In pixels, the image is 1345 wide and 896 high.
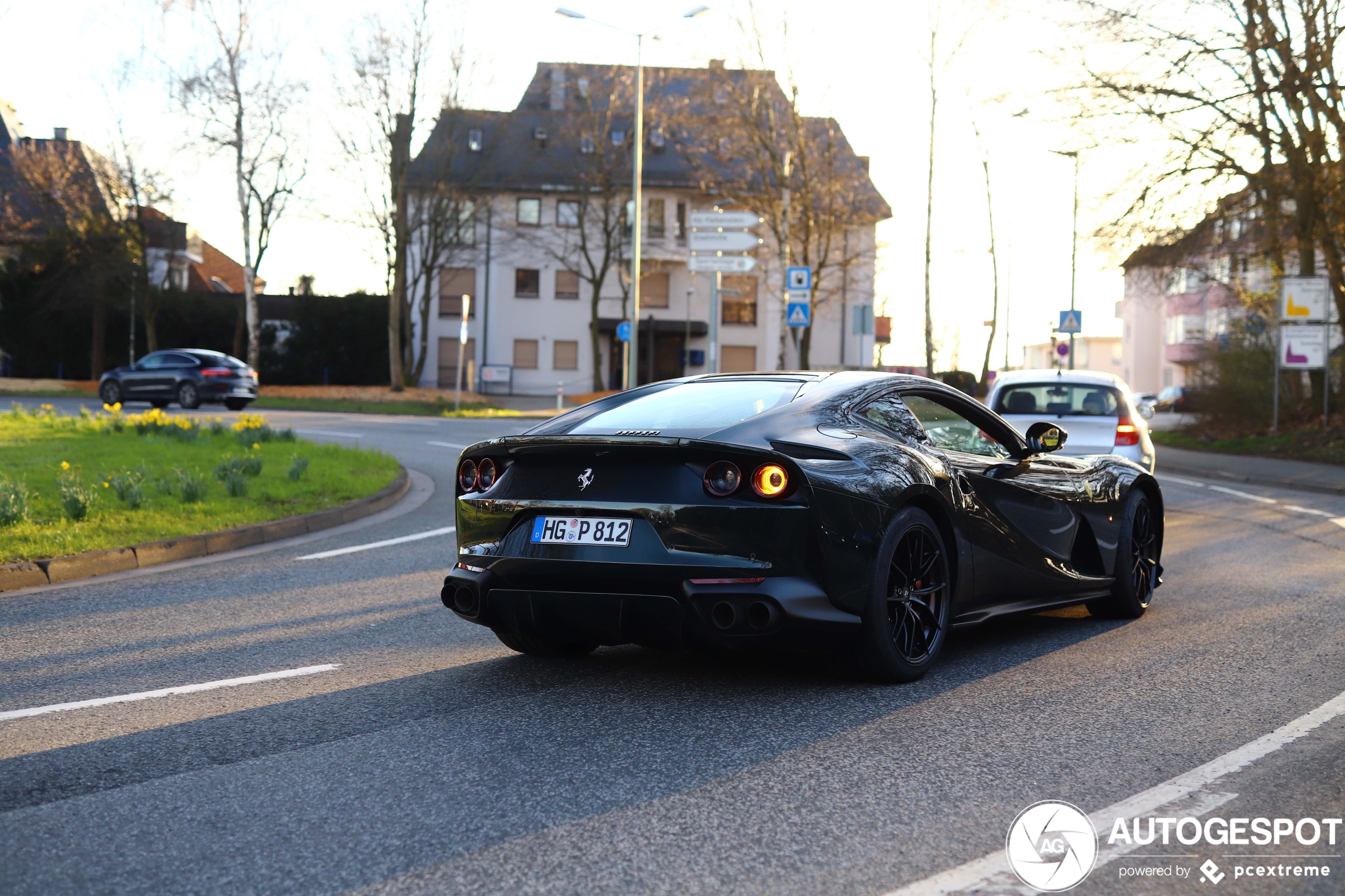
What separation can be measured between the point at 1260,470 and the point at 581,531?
18136mm

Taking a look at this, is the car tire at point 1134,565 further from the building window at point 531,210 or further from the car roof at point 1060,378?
the building window at point 531,210

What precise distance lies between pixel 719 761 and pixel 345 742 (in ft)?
4.25

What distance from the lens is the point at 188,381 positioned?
32.2m

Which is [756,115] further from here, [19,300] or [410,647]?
[410,647]

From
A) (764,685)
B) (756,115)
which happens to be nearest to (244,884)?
(764,685)

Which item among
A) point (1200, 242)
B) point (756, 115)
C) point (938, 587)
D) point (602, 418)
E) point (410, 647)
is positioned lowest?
point (410, 647)

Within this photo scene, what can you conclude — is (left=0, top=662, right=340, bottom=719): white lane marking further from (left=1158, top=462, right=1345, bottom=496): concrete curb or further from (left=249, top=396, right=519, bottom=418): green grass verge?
(left=249, top=396, right=519, bottom=418): green grass verge

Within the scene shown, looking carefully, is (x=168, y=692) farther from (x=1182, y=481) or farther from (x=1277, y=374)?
(x=1277, y=374)

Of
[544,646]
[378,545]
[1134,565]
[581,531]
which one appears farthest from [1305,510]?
[581,531]

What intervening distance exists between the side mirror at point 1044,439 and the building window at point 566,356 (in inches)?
2168

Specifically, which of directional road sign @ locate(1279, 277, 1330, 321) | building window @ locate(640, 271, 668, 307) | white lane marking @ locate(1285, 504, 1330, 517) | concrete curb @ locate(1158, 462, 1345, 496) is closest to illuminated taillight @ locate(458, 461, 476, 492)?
white lane marking @ locate(1285, 504, 1330, 517)

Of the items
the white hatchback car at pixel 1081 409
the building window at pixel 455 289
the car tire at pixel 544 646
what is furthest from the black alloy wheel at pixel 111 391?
the car tire at pixel 544 646

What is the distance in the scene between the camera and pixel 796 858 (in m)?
3.37

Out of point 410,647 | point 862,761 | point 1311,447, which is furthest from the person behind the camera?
point 1311,447
